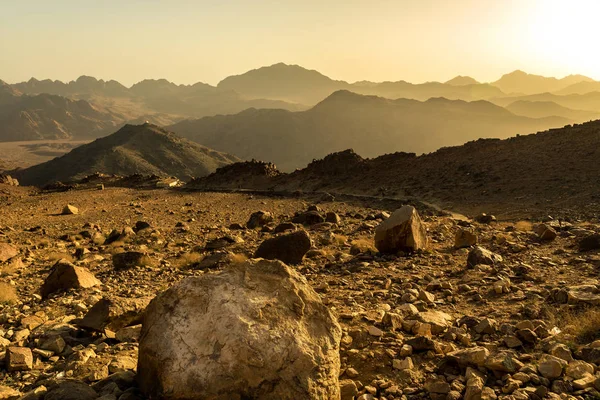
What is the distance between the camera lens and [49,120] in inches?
6880

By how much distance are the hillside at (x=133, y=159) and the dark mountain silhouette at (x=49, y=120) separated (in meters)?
104

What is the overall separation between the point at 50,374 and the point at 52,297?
11.9 feet

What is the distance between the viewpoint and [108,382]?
13.1 feet

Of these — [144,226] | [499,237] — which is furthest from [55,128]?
[499,237]

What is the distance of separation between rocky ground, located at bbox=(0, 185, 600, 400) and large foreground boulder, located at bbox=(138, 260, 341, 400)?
50 centimetres

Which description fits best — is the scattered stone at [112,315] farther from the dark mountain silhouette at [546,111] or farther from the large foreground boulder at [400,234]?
the dark mountain silhouette at [546,111]

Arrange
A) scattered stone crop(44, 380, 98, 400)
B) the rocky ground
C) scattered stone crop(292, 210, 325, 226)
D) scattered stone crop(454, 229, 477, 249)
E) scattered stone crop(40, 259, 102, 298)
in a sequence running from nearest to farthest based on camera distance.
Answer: scattered stone crop(44, 380, 98, 400) < the rocky ground < scattered stone crop(40, 259, 102, 298) < scattered stone crop(454, 229, 477, 249) < scattered stone crop(292, 210, 325, 226)

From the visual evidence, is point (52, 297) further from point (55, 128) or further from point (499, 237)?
point (55, 128)

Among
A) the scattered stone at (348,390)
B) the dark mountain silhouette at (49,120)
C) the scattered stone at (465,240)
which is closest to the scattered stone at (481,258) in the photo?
the scattered stone at (465,240)

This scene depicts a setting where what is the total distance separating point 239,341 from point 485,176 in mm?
25584

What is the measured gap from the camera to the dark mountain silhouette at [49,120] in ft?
542

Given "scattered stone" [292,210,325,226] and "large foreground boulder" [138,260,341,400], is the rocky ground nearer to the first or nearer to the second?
"large foreground boulder" [138,260,341,400]

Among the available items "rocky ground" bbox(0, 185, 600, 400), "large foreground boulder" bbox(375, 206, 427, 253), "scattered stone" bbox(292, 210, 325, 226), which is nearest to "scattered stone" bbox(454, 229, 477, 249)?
→ "rocky ground" bbox(0, 185, 600, 400)

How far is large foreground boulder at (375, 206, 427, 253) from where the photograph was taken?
33.3 feet
